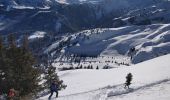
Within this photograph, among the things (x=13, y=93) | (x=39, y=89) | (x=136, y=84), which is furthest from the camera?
(x=39, y=89)

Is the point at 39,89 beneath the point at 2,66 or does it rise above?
beneath

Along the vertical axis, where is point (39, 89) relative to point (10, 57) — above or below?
below

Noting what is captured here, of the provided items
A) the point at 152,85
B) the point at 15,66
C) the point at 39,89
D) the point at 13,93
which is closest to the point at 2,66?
the point at 15,66

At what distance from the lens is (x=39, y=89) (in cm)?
5034

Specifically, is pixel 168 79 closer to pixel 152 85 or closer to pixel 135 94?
pixel 152 85

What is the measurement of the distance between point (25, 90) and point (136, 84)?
1532cm

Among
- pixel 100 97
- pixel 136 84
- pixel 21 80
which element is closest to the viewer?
pixel 100 97

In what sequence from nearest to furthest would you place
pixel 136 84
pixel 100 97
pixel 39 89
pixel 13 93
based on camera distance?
pixel 13 93, pixel 100 97, pixel 136 84, pixel 39 89

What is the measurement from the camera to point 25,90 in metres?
47.2

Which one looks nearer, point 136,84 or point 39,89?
point 136,84

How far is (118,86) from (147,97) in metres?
8.70

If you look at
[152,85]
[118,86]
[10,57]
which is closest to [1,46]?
[10,57]

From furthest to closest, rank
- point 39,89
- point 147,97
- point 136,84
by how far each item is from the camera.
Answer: point 39,89 → point 136,84 → point 147,97

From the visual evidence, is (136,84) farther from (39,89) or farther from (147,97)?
(39,89)
